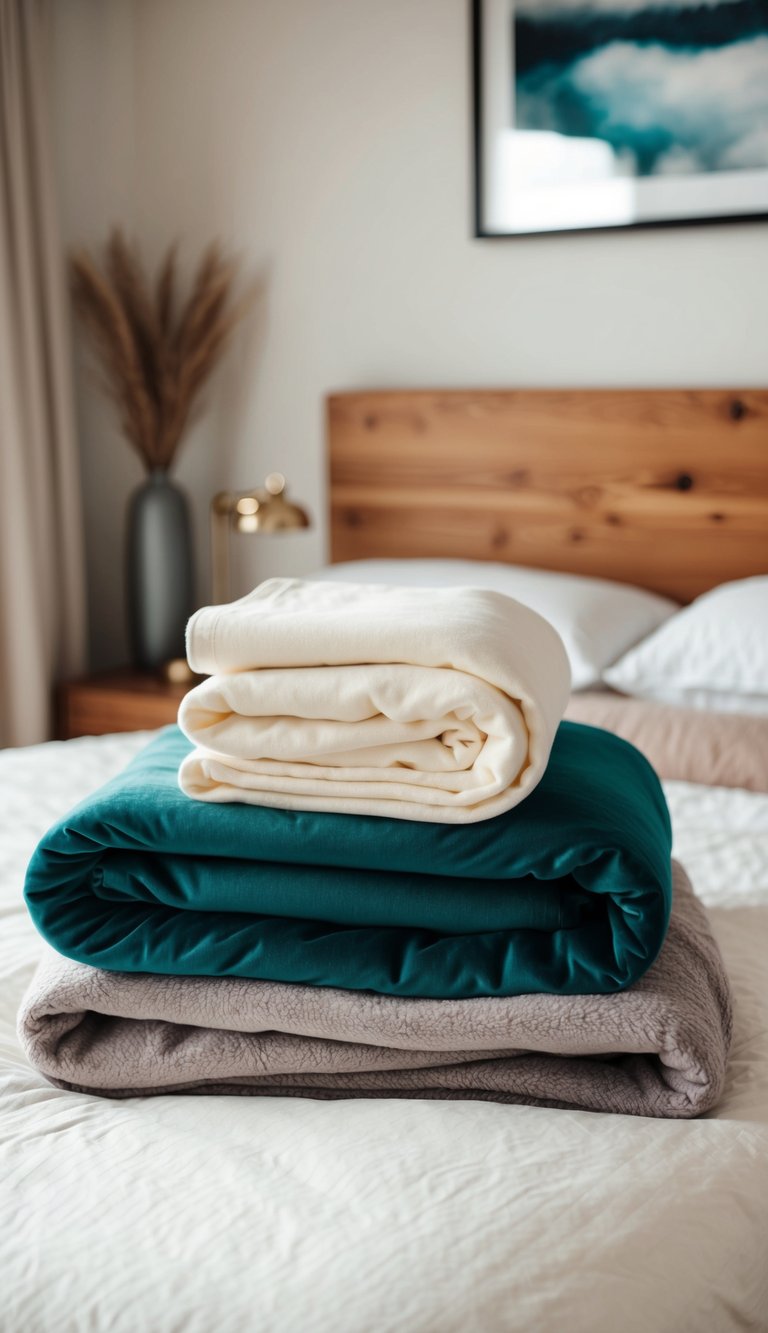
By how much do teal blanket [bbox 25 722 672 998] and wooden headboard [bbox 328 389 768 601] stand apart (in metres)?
1.72

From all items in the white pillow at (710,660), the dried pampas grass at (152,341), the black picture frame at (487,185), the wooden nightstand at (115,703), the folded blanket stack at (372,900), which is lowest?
the wooden nightstand at (115,703)

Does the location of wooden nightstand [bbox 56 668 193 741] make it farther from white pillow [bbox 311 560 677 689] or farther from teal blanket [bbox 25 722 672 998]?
teal blanket [bbox 25 722 672 998]

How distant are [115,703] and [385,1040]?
2112 millimetres

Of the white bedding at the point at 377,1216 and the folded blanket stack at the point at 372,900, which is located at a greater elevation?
the folded blanket stack at the point at 372,900

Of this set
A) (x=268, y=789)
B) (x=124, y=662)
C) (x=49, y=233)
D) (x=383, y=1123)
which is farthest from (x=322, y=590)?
(x=124, y=662)

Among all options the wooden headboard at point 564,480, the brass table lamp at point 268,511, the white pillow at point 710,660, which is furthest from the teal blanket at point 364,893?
the brass table lamp at point 268,511

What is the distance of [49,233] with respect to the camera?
294cm

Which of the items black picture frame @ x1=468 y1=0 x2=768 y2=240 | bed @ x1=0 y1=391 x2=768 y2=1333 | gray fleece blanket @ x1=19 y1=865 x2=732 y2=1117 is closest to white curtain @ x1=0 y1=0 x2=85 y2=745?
black picture frame @ x1=468 y1=0 x2=768 y2=240

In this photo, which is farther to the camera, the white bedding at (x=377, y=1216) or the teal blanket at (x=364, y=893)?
the teal blanket at (x=364, y=893)

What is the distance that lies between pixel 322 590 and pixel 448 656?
9.2 inches

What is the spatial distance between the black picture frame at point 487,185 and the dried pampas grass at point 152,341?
Result: 0.63 m

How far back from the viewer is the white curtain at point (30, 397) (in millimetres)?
2826

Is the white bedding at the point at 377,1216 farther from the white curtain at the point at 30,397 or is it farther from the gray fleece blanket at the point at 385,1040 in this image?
the white curtain at the point at 30,397

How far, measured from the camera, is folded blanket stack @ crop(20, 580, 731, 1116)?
82cm
